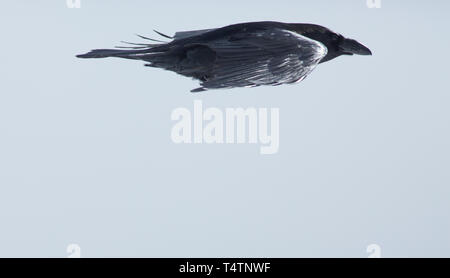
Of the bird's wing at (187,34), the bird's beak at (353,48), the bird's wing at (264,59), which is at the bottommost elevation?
the bird's wing at (264,59)

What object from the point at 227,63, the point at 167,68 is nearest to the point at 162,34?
the point at 167,68

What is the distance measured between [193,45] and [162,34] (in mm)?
581

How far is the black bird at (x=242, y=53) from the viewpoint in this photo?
5.96 metres

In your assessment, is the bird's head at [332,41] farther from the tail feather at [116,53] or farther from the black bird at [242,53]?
the tail feather at [116,53]

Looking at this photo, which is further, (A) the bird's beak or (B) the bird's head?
(A) the bird's beak

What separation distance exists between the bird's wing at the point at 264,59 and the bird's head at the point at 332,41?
1.59ft

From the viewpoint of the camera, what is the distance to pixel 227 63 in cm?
602

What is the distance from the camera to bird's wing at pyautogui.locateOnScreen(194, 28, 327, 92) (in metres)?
5.91

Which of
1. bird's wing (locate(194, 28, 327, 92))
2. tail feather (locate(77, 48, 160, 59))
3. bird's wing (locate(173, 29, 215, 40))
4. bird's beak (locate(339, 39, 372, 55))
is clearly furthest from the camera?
bird's beak (locate(339, 39, 372, 55))

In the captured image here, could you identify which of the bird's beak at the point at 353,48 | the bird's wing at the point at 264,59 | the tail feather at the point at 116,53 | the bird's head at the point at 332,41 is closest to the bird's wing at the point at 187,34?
the tail feather at the point at 116,53

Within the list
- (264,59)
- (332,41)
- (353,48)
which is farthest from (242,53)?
(353,48)

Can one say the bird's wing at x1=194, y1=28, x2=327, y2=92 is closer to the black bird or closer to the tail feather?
the black bird

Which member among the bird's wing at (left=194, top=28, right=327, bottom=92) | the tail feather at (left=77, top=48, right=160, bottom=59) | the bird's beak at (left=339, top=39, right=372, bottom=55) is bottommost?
the bird's wing at (left=194, top=28, right=327, bottom=92)

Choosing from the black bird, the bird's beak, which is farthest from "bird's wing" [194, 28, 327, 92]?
the bird's beak
